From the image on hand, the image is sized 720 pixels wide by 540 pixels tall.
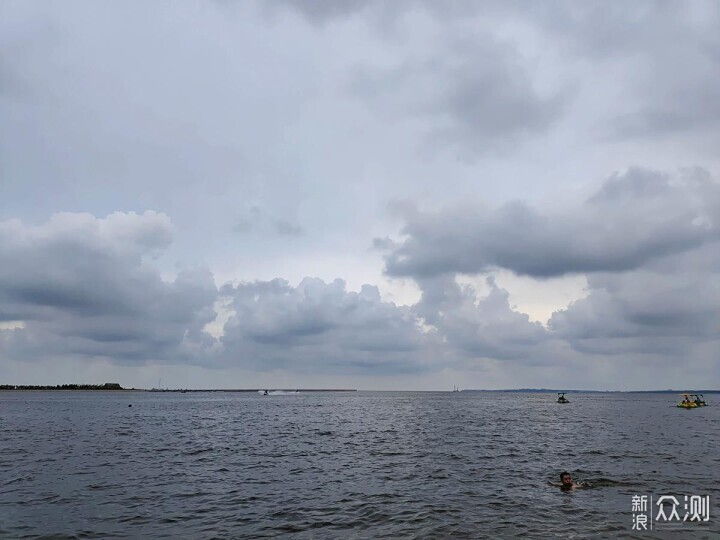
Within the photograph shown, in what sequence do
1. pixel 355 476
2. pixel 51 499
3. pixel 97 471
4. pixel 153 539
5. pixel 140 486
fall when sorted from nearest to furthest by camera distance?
pixel 153 539 < pixel 51 499 < pixel 140 486 < pixel 355 476 < pixel 97 471

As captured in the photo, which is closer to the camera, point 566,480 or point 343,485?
point 566,480

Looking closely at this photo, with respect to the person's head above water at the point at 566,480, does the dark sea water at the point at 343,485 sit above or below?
below

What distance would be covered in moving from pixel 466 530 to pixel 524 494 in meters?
8.78

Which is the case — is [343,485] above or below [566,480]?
below

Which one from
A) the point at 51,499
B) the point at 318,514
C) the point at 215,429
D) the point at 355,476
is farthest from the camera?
the point at 215,429

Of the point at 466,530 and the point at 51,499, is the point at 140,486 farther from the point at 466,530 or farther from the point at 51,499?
the point at 466,530

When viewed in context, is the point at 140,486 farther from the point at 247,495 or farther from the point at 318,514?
the point at 318,514

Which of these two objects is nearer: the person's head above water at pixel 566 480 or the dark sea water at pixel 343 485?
the dark sea water at pixel 343 485

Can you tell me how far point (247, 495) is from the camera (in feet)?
96.1

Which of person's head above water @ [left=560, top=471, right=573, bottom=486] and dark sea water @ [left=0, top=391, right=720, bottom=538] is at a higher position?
person's head above water @ [left=560, top=471, right=573, bottom=486]

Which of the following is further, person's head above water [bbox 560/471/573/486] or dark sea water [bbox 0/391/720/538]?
Result: person's head above water [bbox 560/471/573/486]

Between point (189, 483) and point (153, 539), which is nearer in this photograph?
point (153, 539)

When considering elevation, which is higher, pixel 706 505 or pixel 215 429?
pixel 706 505

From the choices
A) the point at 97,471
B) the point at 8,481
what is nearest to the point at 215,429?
the point at 97,471
